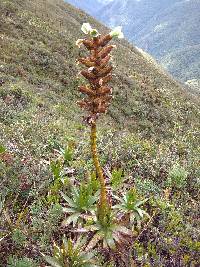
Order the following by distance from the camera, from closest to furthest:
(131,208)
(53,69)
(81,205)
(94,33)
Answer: (94,33), (81,205), (131,208), (53,69)

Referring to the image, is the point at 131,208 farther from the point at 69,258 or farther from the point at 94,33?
the point at 94,33

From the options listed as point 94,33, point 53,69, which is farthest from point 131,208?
point 53,69

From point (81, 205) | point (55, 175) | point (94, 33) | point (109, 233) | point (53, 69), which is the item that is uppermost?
point (53, 69)

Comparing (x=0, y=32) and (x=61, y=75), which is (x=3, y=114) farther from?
(x=0, y=32)

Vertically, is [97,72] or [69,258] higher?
[97,72]

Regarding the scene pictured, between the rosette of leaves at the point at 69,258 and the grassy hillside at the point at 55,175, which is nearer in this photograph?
the rosette of leaves at the point at 69,258

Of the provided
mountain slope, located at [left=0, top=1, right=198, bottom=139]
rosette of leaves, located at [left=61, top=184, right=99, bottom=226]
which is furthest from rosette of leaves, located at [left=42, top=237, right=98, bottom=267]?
mountain slope, located at [left=0, top=1, right=198, bottom=139]

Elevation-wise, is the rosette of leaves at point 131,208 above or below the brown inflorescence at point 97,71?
below

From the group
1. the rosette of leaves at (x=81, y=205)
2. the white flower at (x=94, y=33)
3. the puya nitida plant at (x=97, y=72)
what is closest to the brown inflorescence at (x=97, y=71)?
the puya nitida plant at (x=97, y=72)

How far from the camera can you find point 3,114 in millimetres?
13625

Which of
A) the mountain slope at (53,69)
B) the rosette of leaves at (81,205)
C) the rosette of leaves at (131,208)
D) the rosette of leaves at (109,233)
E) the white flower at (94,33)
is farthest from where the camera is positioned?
the mountain slope at (53,69)

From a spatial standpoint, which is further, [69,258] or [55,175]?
[55,175]

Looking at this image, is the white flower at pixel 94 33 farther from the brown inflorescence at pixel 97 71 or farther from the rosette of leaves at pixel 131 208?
the rosette of leaves at pixel 131 208

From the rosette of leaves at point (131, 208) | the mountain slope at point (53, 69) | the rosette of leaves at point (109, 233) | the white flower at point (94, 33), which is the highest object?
the mountain slope at point (53, 69)
